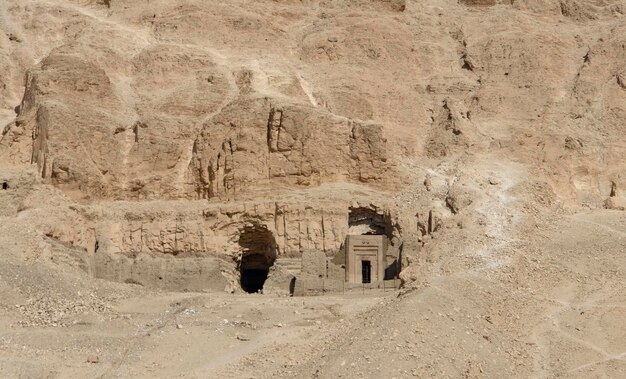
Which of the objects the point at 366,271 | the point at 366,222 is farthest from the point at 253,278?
the point at 366,271

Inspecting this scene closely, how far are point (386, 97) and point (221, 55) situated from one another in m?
8.48

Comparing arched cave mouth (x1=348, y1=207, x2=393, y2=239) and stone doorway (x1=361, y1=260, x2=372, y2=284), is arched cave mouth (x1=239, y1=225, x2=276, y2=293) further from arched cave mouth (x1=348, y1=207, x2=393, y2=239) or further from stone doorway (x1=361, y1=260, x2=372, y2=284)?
stone doorway (x1=361, y1=260, x2=372, y2=284)

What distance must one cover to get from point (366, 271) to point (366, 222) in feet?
8.36

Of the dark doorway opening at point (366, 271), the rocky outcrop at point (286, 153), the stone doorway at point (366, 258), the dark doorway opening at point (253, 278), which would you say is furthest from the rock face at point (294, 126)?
the dark doorway opening at point (253, 278)

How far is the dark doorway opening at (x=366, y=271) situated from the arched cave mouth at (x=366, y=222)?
195 centimetres

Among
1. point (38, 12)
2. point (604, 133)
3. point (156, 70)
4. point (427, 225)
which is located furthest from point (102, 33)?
point (604, 133)

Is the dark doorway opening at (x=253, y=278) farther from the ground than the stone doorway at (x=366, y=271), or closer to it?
closer to it

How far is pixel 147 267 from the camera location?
94.6ft

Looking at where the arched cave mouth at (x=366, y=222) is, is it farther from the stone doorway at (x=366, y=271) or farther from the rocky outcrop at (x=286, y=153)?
the stone doorway at (x=366, y=271)

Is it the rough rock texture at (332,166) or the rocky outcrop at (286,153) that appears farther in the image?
the rocky outcrop at (286,153)

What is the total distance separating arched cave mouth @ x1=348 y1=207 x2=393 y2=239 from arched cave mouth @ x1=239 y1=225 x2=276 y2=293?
3.01 m

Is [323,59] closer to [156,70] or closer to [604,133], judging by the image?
[156,70]

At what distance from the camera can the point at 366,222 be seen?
30.7 m

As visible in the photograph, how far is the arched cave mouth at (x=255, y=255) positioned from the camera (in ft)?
101
